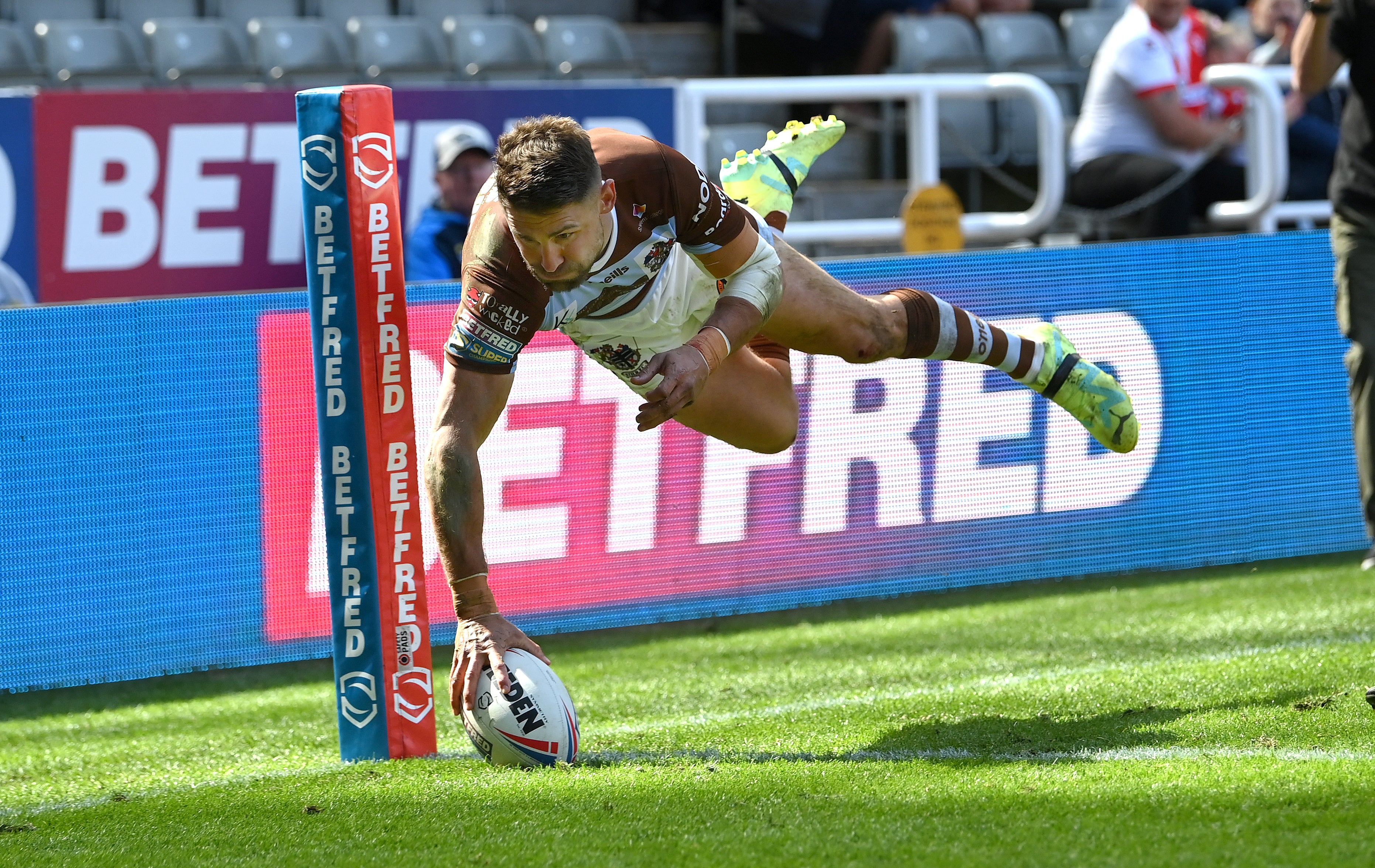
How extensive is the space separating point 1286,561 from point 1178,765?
3998mm

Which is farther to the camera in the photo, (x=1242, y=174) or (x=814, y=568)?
(x=1242, y=174)

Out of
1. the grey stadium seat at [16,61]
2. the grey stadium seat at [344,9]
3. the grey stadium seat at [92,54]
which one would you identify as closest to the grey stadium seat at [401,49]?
the grey stadium seat at [344,9]

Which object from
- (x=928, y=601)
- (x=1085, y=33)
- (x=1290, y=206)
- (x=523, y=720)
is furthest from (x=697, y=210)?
(x=1085, y=33)

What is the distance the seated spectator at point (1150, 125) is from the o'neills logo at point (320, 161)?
596 cm

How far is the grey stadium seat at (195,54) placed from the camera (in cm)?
971

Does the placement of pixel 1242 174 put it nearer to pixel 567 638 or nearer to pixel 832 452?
pixel 832 452

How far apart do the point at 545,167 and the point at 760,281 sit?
887mm

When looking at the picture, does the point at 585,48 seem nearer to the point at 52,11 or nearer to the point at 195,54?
the point at 195,54

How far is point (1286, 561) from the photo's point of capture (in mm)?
7336

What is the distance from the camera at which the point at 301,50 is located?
1003 centimetres

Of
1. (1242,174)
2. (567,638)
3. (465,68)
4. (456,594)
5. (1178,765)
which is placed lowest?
(567,638)

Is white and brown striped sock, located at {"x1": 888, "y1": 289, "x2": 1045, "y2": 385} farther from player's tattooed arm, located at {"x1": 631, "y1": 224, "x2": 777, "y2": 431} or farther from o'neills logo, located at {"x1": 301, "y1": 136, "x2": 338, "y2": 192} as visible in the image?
o'neills logo, located at {"x1": 301, "y1": 136, "x2": 338, "y2": 192}

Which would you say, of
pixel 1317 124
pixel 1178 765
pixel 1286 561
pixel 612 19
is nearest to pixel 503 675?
pixel 1178 765

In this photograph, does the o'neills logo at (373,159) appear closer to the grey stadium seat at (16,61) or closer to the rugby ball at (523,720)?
the rugby ball at (523,720)
